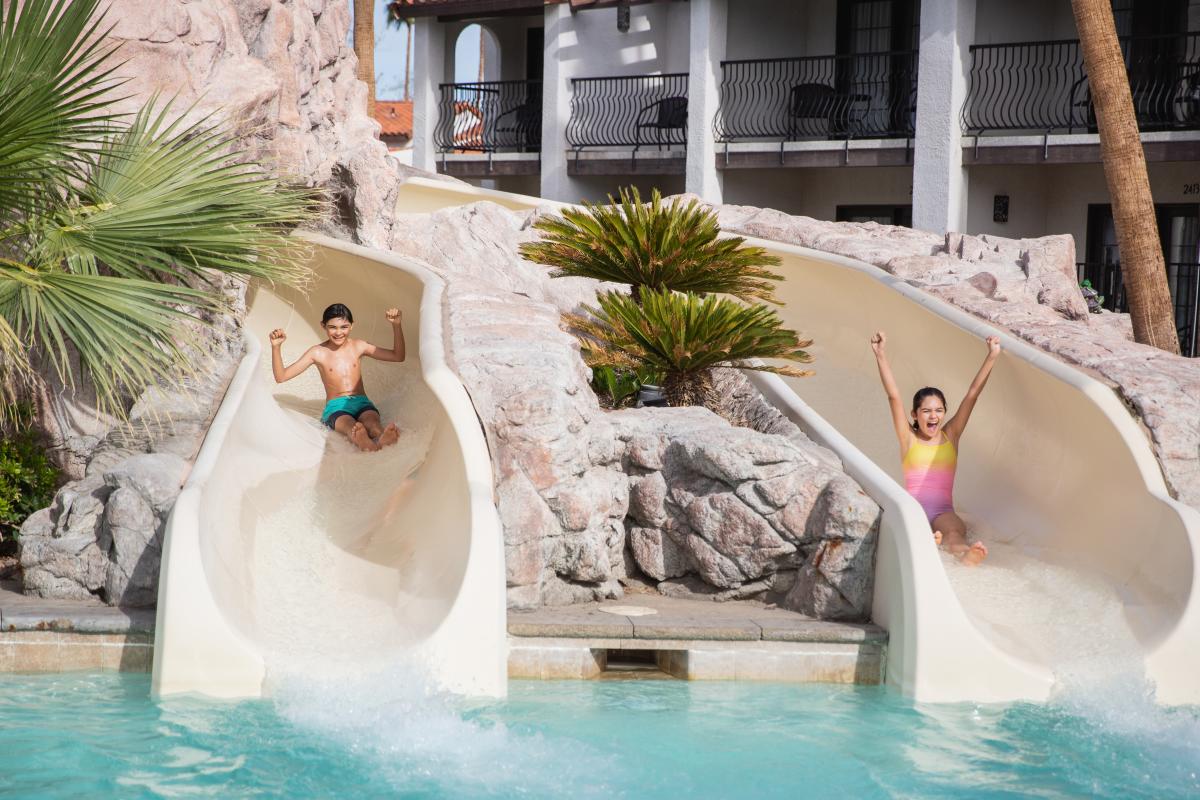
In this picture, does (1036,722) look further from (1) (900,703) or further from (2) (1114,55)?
(2) (1114,55)

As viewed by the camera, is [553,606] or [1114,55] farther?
[1114,55]

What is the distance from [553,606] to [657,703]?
1.11 meters

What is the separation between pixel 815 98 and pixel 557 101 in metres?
4.48

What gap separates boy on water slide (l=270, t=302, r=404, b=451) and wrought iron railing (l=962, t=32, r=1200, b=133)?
11.1 m

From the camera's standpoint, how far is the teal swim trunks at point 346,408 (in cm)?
934

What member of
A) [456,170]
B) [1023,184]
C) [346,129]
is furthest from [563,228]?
[456,170]

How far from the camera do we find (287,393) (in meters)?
10.4

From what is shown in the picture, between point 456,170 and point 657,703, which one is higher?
point 456,170

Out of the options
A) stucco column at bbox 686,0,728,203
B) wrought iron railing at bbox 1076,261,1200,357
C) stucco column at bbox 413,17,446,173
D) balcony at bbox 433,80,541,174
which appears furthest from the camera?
stucco column at bbox 413,17,446,173

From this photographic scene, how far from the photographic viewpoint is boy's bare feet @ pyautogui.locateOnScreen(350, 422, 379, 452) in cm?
895

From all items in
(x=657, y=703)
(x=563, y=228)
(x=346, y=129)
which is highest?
(x=346, y=129)

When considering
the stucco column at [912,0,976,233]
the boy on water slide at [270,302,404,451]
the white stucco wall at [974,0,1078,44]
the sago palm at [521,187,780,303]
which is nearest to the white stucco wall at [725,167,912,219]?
the stucco column at [912,0,976,233]

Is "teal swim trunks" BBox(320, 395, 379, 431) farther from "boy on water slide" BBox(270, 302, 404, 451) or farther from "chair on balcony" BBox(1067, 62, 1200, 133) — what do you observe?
"chair on balcony" BBox(1067, 62, 1200, 133)

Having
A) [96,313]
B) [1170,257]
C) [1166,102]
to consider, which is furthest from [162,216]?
[1170,257]
